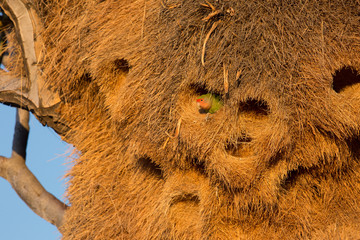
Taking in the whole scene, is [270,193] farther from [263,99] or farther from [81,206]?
[81,206]

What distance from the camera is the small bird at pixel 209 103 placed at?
2973mm

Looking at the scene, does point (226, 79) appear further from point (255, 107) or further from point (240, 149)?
point (240, 149)

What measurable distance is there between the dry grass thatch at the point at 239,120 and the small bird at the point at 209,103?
62 mm

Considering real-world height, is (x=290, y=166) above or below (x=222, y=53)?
below

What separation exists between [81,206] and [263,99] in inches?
58.8

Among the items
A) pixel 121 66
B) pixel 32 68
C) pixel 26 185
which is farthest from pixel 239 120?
pixel 26 185

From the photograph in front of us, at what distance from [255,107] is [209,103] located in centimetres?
26

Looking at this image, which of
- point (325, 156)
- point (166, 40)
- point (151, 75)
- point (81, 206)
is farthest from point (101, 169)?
point (325, 156)

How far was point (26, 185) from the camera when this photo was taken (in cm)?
440

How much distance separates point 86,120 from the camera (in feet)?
12.1

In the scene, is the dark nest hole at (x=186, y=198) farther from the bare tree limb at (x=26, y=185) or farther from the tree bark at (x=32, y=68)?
the bare tree limb at (x=26, y=185)

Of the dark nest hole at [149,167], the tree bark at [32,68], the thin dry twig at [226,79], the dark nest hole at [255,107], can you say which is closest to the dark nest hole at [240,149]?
the dark nest hole at [255,107]

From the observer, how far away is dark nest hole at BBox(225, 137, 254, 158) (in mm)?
2908

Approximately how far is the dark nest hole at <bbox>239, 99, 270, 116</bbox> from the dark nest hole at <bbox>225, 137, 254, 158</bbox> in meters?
0.16
